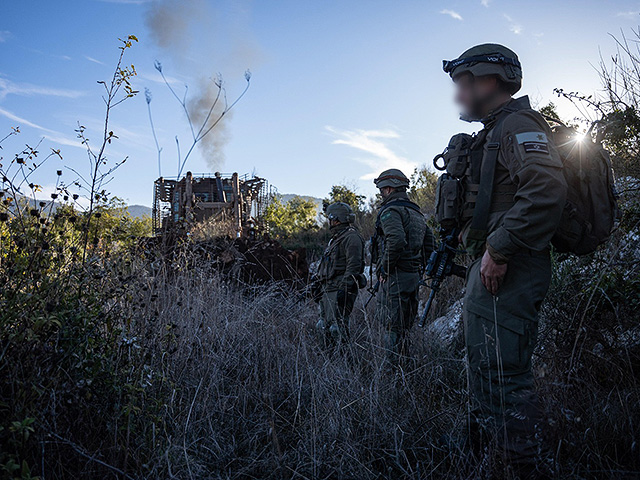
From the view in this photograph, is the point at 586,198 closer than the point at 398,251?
Yes

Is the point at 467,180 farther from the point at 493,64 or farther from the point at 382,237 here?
the point at 382,237

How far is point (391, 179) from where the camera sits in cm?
482

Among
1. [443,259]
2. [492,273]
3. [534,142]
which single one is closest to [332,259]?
[443,259]

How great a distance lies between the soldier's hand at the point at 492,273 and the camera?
6.73 ft

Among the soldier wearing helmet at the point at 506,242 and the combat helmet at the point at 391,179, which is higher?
the combat helmet at the point at 391,179

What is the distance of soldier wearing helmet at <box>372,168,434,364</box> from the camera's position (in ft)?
14.7

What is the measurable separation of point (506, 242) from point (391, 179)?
9.54 ft

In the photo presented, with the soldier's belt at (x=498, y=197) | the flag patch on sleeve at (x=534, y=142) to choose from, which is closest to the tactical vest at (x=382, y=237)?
the soldier's belt at (x=498, y=197)

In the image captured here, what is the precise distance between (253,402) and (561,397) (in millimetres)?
1868

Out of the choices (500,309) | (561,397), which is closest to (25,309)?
(500,309)

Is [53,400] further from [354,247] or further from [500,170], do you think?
[354,247]

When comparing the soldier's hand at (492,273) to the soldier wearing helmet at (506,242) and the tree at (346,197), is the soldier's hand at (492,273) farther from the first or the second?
the tree at (346,197)

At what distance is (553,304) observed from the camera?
3209 mm

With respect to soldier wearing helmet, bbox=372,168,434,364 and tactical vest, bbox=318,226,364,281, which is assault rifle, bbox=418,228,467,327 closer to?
soldier wearing helmet, bbox=372,168,434,364
